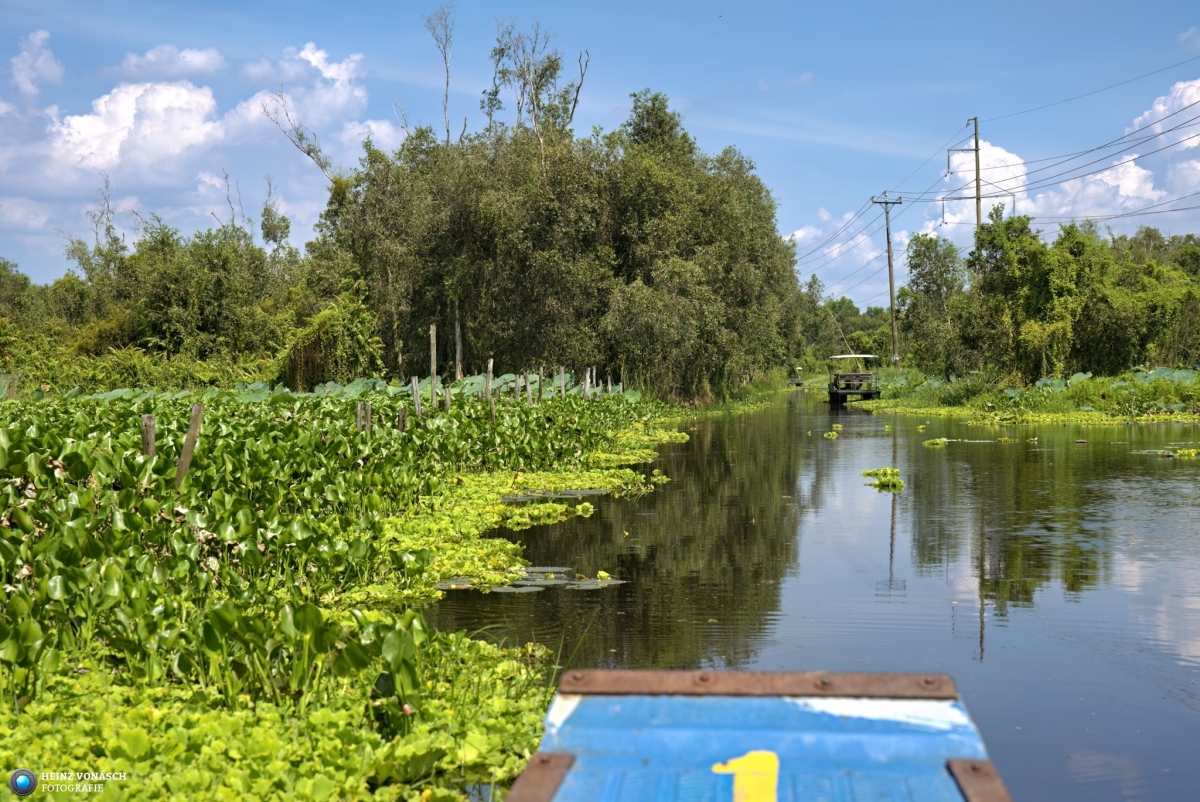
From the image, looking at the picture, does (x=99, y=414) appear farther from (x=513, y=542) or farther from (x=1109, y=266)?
(x=1109, y=266)

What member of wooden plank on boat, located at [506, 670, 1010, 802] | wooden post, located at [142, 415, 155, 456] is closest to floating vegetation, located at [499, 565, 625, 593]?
wooden post, located at [142, 415, 155, 456]

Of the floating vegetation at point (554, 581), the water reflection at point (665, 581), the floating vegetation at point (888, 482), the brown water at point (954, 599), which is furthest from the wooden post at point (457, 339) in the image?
the floating vegetation at point (554, 581)

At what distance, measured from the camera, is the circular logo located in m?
4.43

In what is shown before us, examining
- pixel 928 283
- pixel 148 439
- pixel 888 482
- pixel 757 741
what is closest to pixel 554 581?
pixel 148 439

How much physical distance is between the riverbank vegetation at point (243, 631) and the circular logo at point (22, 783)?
0.15 m

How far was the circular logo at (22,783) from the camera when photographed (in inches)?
174

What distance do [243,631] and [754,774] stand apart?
355 centimetres

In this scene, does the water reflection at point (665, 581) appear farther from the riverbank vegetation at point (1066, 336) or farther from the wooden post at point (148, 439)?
the riverbank vegetation at point (1066, 336)

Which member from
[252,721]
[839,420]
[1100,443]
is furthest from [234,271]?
[252,721]

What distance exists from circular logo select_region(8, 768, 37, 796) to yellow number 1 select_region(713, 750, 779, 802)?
319 cm

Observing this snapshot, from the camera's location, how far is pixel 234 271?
42312 mm

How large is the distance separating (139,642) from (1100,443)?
22.6 metres

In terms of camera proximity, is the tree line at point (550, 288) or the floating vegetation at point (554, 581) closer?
the floating vegetation at point (554, 581)

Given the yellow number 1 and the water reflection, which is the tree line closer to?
the water reflection
